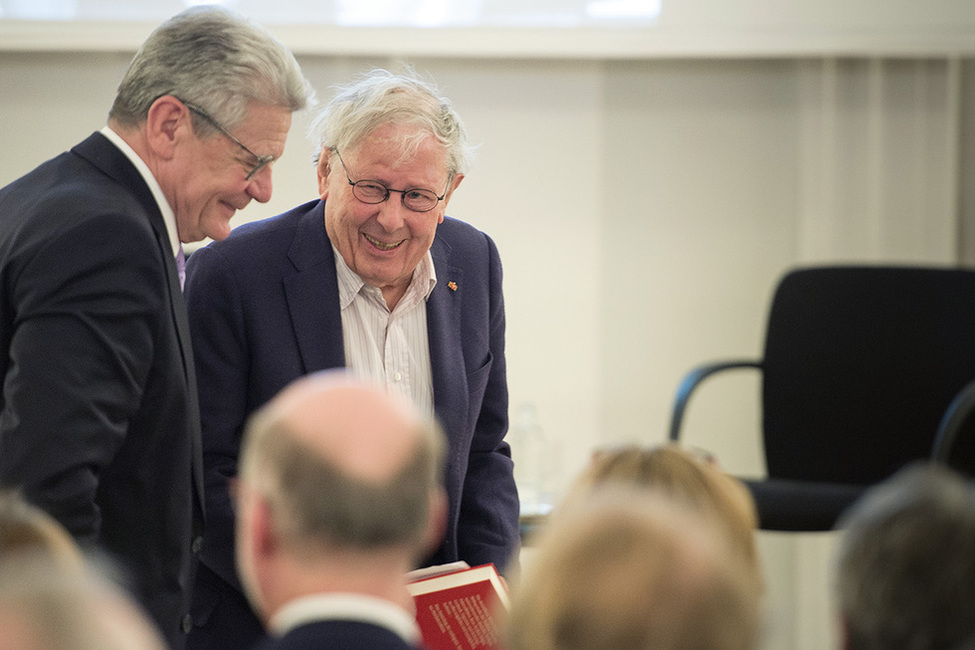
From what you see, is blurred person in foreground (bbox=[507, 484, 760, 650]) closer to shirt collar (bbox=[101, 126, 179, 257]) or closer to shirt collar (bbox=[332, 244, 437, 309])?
shirt collar (bbox=[101, 126, 179, 257])

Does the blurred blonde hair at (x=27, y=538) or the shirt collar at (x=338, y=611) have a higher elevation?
the blurred blonde hair at (x=27, y=538)

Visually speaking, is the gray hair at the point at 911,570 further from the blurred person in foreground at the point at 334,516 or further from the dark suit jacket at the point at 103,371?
the dark suit jacket at the point at 103,371

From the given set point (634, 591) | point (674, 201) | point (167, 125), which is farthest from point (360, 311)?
point (674, 201)

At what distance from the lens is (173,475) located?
1.65m

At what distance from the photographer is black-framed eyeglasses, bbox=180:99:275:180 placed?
175 centimetres

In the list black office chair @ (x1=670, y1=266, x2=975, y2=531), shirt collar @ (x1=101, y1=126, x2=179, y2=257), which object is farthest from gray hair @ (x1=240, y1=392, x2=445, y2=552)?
black office chair @ (x1=670, y1=266, x2=975, y2=531)

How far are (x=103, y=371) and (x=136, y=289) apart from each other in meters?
0.13

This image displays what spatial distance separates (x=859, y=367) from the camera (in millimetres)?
3488

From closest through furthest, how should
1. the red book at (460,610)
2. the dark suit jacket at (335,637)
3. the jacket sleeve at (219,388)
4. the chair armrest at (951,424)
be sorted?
the dark suit jacket at (335,637)
the red book at (460,610)
the jacket sleeve at (219,388)
the chair armrest at (951,424)

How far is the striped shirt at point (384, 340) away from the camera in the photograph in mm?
2105

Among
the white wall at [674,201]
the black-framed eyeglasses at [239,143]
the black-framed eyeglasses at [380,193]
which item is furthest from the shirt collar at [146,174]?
the white wall at [674,201]

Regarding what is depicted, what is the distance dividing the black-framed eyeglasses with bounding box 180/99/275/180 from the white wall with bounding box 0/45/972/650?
235 centimetres

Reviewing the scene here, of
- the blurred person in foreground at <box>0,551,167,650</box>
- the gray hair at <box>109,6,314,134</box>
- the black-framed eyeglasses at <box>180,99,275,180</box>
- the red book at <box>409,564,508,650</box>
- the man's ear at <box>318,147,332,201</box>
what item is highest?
the gray hair at <box>109,6,314,134</box>

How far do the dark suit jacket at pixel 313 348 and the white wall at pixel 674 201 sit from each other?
196cm
